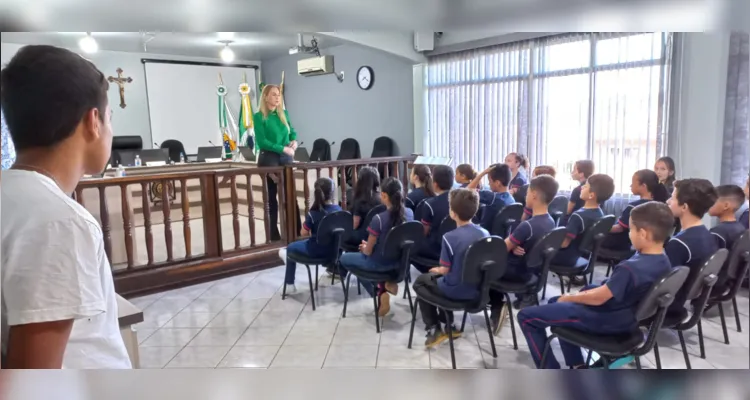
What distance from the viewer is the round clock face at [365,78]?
23.9ft

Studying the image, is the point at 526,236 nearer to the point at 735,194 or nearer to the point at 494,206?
the point at 494,206

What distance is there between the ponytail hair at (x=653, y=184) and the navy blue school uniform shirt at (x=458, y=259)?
1.36 meters

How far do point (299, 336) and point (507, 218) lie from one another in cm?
155

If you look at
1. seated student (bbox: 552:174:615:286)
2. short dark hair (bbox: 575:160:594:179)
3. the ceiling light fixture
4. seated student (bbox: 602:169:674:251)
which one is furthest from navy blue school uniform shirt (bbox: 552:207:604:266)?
the ceiling light fixture

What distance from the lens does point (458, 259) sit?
221cm

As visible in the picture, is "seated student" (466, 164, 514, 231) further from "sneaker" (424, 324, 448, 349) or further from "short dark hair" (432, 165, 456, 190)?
"sneaker" (424, 324, 448, 349)

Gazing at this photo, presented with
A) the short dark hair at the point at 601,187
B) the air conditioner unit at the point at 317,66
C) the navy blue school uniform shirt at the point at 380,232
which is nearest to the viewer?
the navy blue school uniform shirt at the point at 380,232

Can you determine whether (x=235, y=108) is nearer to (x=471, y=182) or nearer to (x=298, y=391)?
(x=471, y=182)

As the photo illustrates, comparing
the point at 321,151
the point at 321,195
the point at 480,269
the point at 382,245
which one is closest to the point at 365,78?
the point at 321,151

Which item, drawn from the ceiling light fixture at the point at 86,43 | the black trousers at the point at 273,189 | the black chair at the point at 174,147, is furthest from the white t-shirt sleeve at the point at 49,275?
the black chair at the point at 174,147

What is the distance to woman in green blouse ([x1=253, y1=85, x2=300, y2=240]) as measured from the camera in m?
3.97

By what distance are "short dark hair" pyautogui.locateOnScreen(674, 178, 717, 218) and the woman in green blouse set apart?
9.56 feet

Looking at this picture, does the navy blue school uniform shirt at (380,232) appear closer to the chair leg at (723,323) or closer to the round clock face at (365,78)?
the chair leg at (723,323)

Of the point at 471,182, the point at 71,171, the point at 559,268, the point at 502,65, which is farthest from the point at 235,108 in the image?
the point at 71,171
